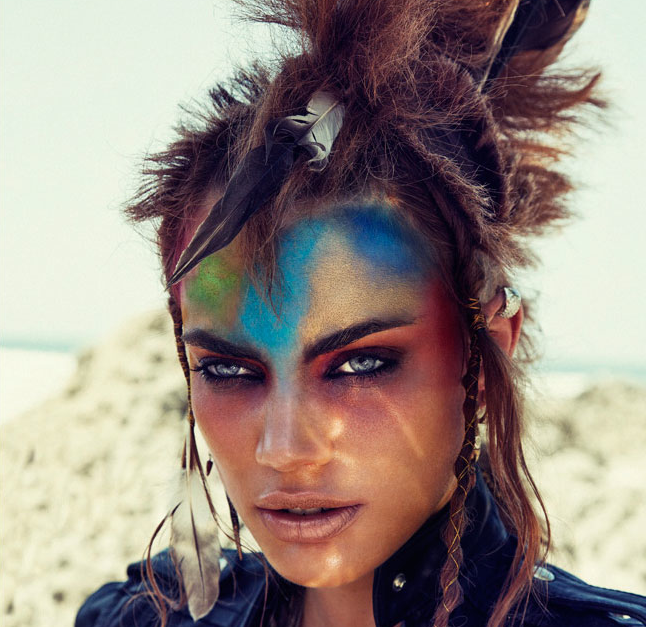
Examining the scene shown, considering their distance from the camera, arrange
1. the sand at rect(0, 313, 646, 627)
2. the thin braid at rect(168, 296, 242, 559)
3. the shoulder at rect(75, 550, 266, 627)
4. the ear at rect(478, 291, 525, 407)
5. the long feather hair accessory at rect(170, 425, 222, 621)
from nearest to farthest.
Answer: the ear at rect(478, 291, 525, 407)
the thin braid at rect(168, 296, 242, 559)
the long feather hair accessory at rect(170, 425, 222, 621)
the shoulder at rect(75, 550, 266, 627)
the sand at rect(0, 313, 646, 627)

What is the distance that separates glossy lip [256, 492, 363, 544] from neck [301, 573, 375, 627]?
0.38 meters

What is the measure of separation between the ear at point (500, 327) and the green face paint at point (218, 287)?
1.95ft

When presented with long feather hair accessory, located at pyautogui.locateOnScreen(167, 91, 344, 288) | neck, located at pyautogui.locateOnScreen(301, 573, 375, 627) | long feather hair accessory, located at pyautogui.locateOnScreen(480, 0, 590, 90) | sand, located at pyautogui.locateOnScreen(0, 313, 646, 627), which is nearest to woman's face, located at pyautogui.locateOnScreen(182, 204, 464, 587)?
long feather hair accessory, located at pyautogui.locateOnScreen(167, 91, 344, 288)

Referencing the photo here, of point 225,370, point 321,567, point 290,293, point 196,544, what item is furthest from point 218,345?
point 196,544

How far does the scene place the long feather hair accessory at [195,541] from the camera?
2164 millimetres

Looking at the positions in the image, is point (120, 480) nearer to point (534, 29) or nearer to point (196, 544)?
point (196, 544)

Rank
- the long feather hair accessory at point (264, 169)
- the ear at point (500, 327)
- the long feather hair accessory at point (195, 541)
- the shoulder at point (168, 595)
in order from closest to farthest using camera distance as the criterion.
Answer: the long feather hair accessory at point (264, 169), the ear at point (500, 327), the long feather hair accessory at point (195, 541), the shoulder at point (168, 595)

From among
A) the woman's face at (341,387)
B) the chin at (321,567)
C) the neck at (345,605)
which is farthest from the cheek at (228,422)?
the neck at (345,605)

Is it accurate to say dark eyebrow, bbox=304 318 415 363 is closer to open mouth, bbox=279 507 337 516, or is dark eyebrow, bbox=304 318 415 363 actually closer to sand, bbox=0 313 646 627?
open mouth, bbox=279 507 337 516

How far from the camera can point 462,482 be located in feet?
→ 5.47

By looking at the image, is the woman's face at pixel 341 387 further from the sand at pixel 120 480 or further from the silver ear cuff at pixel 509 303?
the sand at pixel 120 480

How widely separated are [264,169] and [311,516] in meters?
0.74

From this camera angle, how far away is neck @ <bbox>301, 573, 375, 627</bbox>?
190cm

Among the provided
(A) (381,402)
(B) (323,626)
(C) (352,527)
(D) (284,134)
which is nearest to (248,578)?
(B) (323,626)
